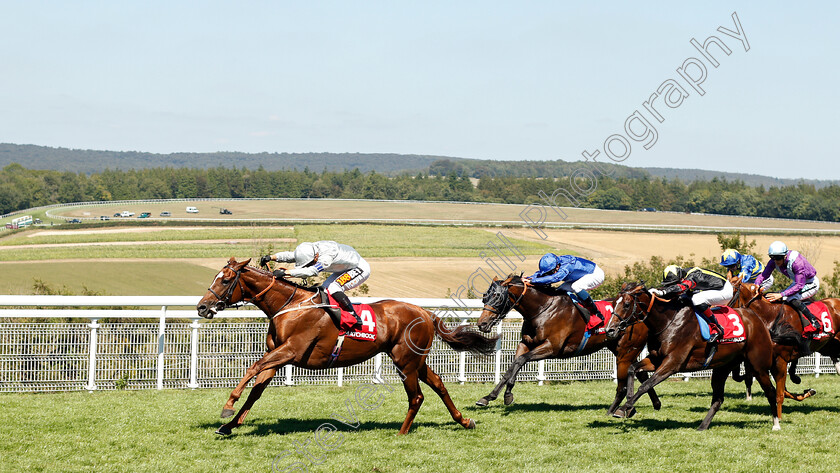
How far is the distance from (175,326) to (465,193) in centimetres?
8763

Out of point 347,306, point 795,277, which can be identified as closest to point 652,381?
point 795,277

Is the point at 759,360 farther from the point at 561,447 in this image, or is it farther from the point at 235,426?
the point at 235,426

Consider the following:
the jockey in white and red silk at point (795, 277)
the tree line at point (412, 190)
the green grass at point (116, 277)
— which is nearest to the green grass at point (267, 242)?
the green grass at point (116, 277)

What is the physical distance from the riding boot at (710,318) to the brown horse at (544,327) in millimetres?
934

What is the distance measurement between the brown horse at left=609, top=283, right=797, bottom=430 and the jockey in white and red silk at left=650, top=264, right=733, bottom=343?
97 millimetres

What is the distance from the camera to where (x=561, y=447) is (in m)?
6.10

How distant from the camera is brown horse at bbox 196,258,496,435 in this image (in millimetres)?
6414

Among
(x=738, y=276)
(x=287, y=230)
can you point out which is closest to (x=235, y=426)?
(x=738, y=276)

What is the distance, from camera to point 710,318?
6934mm

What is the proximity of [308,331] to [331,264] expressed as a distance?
2.14 ft

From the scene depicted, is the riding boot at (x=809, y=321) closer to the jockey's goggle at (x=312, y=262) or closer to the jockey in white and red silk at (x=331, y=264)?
the jockey in white and red silk at (x=331, y=264)

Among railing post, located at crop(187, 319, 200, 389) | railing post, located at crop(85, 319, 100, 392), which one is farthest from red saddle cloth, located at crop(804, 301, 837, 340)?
railing post, located at crop(85, 319, 100, 392)

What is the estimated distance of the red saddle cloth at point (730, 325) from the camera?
22.7ft

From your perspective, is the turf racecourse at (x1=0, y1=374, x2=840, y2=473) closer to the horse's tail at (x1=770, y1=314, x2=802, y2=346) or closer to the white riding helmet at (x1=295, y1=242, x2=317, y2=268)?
the horse's tail at (x1=770, y1=314, x2=802, y2=346)
